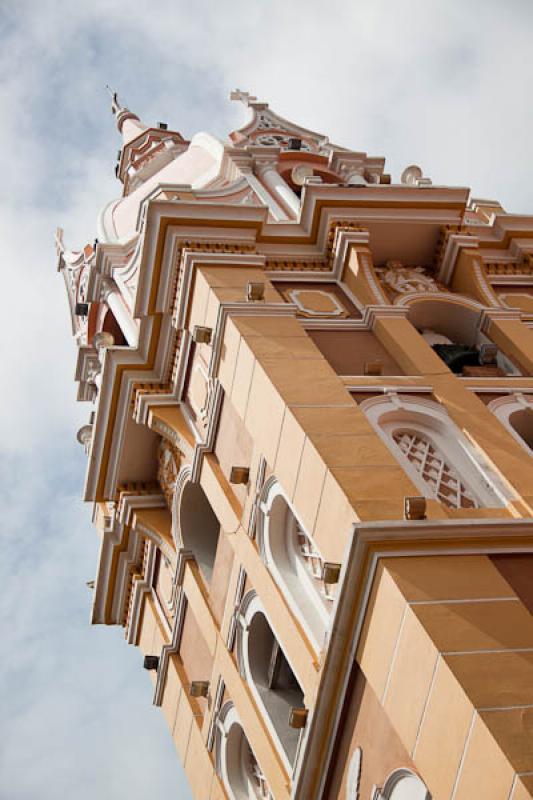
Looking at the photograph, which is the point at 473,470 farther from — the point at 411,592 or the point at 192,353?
the point at 192,353

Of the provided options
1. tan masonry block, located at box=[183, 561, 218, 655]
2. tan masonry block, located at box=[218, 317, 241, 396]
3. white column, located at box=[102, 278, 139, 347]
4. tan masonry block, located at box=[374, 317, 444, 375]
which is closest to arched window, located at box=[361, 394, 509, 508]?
tan masonry block, located at box=[374, 317, 444, 375]

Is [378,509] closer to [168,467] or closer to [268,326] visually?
[268,326]

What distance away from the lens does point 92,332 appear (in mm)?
20891

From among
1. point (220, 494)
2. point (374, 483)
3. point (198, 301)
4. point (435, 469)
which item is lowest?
point (374, 483)

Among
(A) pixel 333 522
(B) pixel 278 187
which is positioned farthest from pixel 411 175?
(A) pixel 333 522

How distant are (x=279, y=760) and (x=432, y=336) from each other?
6.78 m

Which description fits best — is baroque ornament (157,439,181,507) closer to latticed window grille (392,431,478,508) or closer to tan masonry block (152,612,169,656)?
tan masonry block (152,612,169,656)

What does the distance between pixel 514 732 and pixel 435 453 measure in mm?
4727

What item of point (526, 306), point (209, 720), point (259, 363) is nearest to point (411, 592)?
point (259, 363)

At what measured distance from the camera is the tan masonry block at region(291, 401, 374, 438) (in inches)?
422

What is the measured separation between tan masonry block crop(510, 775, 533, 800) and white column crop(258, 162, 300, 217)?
11.8 m

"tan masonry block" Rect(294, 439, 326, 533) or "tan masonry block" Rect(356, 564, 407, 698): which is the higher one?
"tan masonry block" Rect(294, 439, 326, 533)

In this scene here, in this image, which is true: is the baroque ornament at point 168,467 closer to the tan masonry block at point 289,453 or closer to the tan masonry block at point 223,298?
the tan masonry block at point 223,298

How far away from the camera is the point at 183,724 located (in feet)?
51.6
